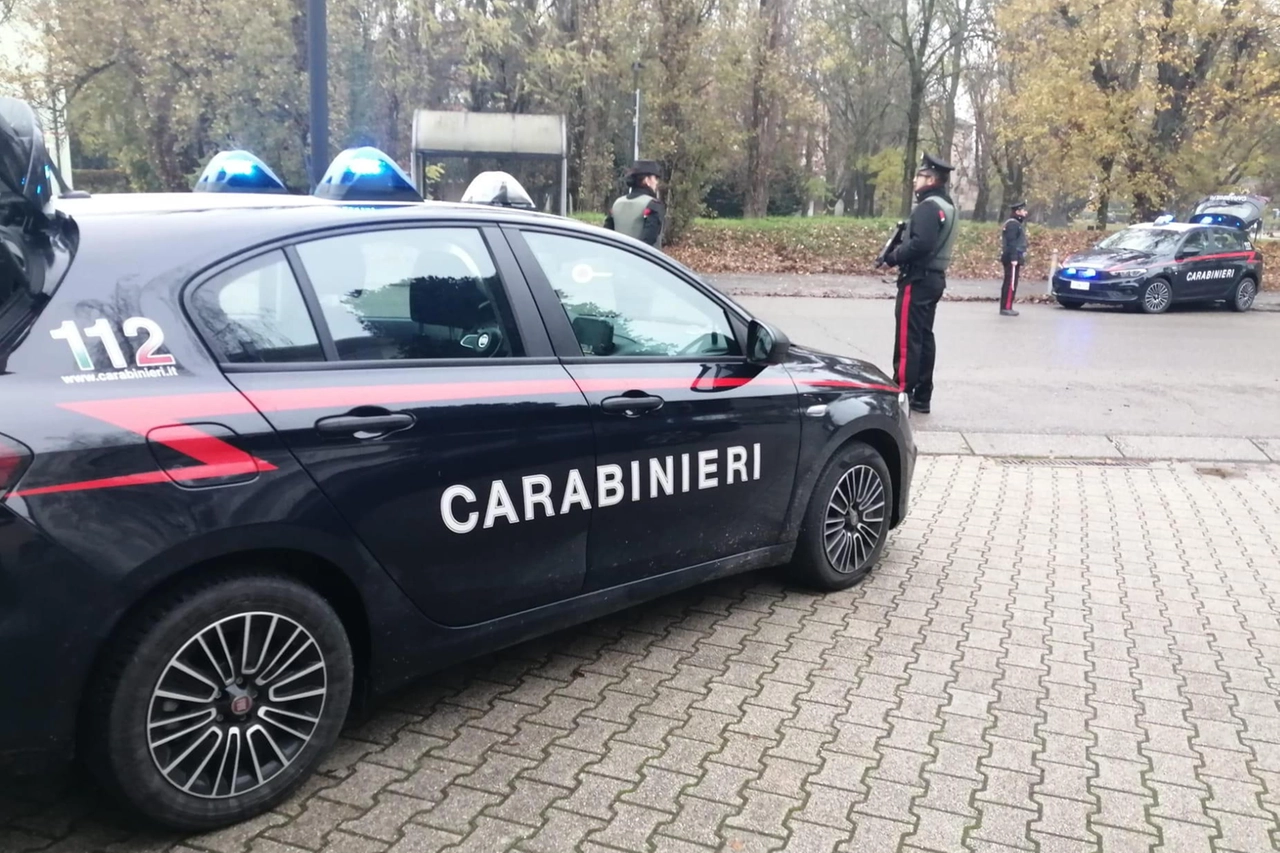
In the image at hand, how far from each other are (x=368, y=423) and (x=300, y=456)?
0.22 m

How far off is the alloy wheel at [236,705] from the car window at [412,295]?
0.80 metres

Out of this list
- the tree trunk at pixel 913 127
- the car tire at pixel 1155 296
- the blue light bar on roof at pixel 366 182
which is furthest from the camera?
the tree trunk at pixel 913 127

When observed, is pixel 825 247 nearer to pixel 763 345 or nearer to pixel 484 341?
pixel 763 345

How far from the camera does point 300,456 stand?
109 inches

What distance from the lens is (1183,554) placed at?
5664 mm

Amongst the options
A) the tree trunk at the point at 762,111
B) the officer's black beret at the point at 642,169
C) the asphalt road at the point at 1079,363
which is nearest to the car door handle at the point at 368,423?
the asphalt road at the point at 1079,363

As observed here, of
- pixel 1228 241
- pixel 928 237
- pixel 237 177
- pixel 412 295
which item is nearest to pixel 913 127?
pixel 1228 241

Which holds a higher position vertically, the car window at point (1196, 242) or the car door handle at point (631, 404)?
the car window at point (1196, 242)

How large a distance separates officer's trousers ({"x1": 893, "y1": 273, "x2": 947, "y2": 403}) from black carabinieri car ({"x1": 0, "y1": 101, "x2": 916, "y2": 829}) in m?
4.72

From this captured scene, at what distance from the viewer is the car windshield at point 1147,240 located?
19.4 meters

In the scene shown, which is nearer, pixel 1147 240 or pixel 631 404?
pixel 631 404

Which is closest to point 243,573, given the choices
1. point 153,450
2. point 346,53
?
point 153,450

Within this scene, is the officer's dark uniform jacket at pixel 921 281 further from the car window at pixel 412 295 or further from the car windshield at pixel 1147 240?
the car windshield at pixel 1147 240

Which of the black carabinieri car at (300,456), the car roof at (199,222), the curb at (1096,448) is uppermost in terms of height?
the car roof at (199,222)
